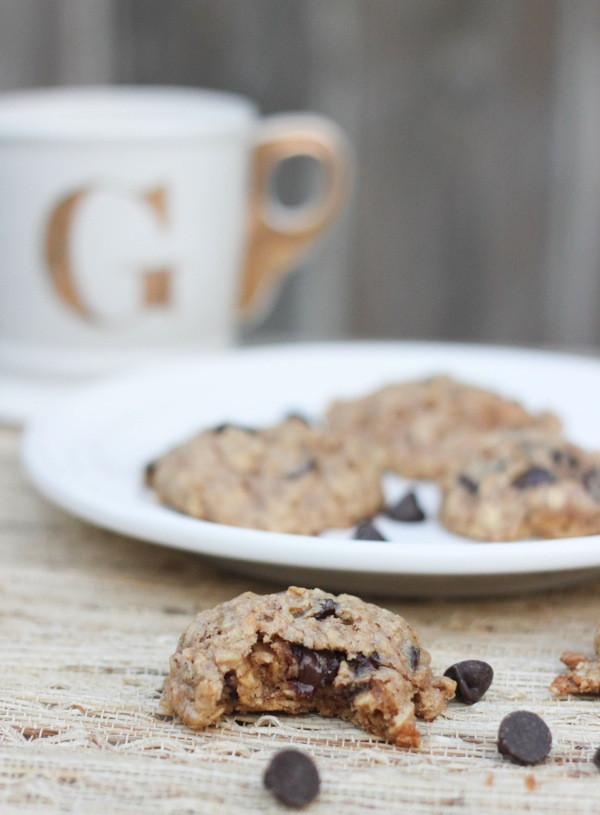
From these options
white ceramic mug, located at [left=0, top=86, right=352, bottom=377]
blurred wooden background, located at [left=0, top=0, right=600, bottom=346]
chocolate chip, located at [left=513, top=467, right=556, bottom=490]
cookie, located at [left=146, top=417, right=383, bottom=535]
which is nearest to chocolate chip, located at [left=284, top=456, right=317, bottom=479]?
cookie, located at [left=146, top=417, right=383, bottom=535]

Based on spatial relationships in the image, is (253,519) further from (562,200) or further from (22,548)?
(562,200)

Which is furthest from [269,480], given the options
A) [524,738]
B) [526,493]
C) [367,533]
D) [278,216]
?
[278,216]

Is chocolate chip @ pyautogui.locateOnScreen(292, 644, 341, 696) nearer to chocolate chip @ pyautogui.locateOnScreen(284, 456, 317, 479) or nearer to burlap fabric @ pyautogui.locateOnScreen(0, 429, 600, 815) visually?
burlap fabric @ pyautogui.locateOnScreen(0, 429, 600, 815)

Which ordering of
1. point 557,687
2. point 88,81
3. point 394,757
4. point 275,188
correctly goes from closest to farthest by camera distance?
point 394,757 < point 557,687 < point 88,81 < point 275,188

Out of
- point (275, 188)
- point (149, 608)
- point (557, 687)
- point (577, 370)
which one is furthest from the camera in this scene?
point (275, 188)

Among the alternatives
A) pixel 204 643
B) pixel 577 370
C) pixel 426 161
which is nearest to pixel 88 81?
pixel 426 161

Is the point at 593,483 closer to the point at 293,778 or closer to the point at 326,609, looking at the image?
the point at 326,609
